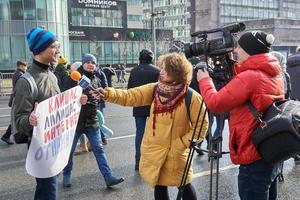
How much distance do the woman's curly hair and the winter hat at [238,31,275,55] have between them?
2.40 feet

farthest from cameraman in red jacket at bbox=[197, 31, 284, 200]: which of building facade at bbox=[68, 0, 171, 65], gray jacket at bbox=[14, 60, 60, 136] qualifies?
building facade at bbox=[68, 0, 171, 65]

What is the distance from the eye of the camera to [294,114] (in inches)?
108

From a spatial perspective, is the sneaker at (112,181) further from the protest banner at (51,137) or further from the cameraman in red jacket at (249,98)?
the cameraman in red jacket at (249,98)

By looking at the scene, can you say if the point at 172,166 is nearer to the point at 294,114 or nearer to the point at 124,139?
the point at 294,114

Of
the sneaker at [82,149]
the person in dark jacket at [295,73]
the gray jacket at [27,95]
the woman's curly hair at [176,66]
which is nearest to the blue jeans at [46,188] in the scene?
the gray jacket at [27,95]

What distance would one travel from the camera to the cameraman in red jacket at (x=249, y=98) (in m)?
2.79

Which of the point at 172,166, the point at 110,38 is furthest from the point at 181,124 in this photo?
the point at 110,38

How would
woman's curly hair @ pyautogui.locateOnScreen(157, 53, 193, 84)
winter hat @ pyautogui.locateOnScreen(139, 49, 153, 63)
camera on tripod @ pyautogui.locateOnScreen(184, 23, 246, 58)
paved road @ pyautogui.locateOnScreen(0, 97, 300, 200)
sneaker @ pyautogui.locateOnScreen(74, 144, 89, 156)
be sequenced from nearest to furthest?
camera on tripod @ pyautogui.locateOnScreen(184, 23, 246, 58) → woman's curly hair @ pyautogui.locateOnScreen(157, 53, 193, 84) → paved road @ pyautogui.locateOnScreen(0, 97, 300, 200) → winter hat @ pyautogui.locateOnScreen(139, 49, 153, 63) → sneaker @ pyautogui.locateOnScreen(74, 144, 89, 156)

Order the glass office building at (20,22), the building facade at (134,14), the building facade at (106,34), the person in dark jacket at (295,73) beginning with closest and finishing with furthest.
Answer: the person in dark jacket at (295,73) → the glass office building at (20,22) → the building facade at (106,34) → the building facade at (134,14)

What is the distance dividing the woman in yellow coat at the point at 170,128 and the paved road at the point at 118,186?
54.2 inches

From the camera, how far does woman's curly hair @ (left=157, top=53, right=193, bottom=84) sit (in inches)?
139

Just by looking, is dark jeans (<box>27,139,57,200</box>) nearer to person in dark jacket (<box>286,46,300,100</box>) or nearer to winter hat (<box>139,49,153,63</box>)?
winter hat (<box>139,49,153,63</box>)

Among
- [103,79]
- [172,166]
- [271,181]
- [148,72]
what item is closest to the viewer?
[271,181]

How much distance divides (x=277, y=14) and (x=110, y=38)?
77.8 meters
